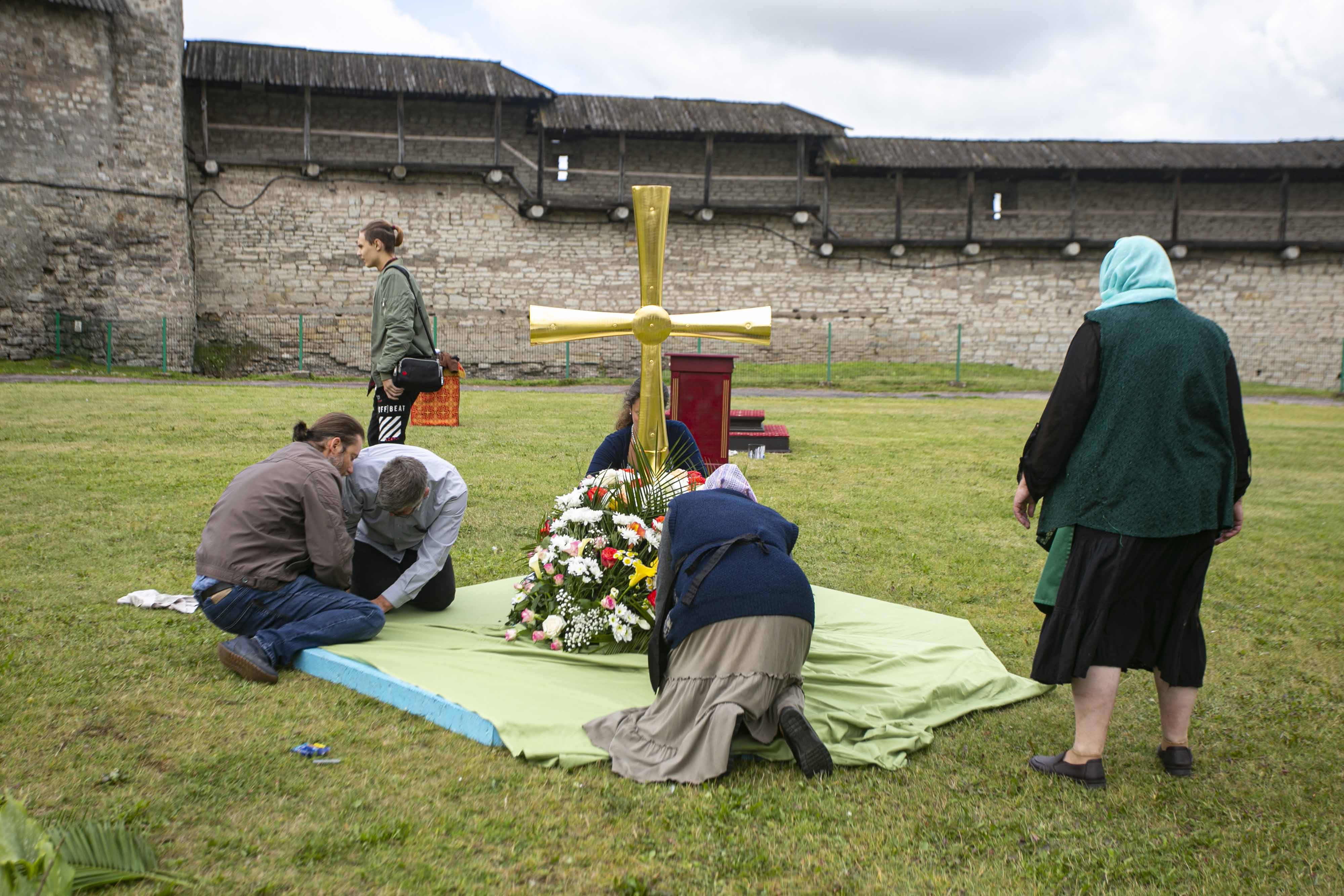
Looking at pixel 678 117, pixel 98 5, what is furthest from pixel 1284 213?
pixel 98 5

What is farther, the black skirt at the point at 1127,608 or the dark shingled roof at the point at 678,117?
the dark shingled roof at the point at 678,117

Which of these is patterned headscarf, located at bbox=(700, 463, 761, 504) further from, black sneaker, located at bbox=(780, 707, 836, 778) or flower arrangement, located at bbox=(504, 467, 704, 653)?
black sneaker, located at bbox=(780, 707, 836, 778)

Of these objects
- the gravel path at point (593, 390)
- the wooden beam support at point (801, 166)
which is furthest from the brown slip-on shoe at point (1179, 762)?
the wooden beam support at point (801, 166)

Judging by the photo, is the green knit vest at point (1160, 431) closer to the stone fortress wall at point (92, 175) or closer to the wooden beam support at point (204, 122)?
the stone fortress wall at point (92, 175)

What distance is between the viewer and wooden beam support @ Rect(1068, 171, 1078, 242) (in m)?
26.4

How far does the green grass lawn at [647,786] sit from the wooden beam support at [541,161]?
19.7m

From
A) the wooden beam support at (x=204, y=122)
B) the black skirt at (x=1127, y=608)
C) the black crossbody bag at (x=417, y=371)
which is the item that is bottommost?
the black skirt at (x=1127, y=608)

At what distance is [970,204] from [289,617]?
A: 25.2m

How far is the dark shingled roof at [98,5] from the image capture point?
19.3 m

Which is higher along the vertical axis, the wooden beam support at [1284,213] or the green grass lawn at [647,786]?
the wooden beam support at [1284,213]

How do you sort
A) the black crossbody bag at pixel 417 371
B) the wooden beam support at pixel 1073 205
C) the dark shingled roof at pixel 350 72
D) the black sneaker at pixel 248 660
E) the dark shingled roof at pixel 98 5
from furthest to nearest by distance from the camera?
the wooden beam support at pixel 1073 205 → the dark shingled roof at pixel 350 72 → the dark shingled roof at pixel 98 5 → the black crossbody bag at pixel 417 371 → the black sneaker at pixel 248 660

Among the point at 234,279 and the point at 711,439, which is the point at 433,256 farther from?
the point at 711,439

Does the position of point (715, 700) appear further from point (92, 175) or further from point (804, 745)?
point (92, 175)

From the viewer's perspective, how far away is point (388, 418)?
558cm
